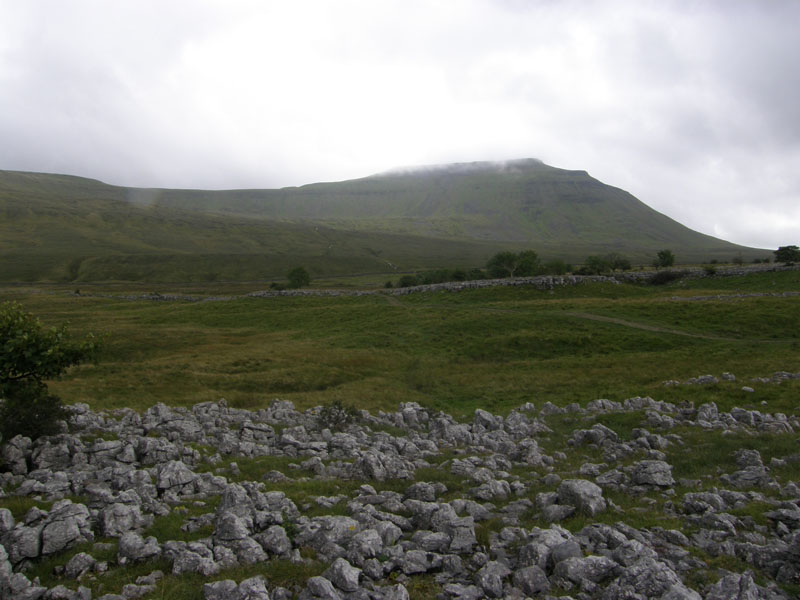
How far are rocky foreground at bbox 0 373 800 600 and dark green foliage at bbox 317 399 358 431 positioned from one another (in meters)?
2.43

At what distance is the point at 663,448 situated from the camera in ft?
59.4

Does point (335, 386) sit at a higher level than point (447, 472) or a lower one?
lower

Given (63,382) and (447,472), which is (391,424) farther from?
(63,382)

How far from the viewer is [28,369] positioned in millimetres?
18266

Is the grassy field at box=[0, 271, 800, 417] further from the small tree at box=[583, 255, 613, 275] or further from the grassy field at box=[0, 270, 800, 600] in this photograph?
the small tree at box=[583, 255, 613, 275]

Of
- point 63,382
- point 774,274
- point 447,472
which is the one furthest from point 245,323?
point 774,274

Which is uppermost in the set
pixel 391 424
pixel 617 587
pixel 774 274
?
pixel 774 274

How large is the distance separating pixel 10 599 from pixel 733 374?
38.3 meters

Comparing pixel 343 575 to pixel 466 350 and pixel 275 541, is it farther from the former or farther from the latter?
pixel 466 350

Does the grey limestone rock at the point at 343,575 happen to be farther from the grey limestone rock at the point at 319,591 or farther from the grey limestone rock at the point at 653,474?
the grey limestone rock at the point at 653,474

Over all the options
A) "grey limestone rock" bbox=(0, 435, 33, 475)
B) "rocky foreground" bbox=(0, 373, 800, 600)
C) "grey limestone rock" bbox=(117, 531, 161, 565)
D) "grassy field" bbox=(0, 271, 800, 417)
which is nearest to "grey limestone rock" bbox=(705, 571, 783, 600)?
"rocky foreground" bbox=(0, 373, 800, 600)

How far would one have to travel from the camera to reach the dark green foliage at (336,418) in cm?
2364

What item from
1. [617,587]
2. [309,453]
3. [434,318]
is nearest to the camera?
[617,587]

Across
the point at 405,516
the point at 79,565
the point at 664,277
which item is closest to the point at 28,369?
the point at 79,565
